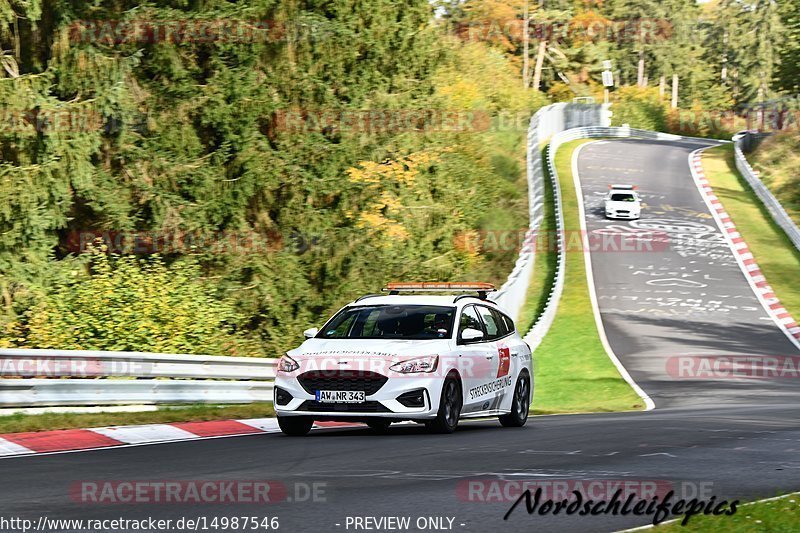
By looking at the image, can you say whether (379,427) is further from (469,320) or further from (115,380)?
(115,380)

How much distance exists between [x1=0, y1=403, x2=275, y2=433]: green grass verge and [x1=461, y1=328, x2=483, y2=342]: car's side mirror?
3.87 m

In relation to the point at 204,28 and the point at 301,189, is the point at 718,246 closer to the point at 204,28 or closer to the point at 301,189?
the point at 301,189

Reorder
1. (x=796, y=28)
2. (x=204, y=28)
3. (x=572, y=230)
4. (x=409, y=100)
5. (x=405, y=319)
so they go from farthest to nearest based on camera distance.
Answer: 1. (x=796, y=28)
2. (x=572, y=230)
3. (x=409, y=100)
4. (x=204, y=28)
5. (x=405, y=319)

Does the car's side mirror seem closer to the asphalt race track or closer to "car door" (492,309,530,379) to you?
"car door" (492,309,530,379)

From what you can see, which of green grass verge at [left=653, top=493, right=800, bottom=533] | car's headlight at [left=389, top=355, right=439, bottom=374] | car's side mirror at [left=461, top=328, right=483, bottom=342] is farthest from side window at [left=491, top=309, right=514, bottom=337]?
green grass verge at [left=653, top=493, right=800, bottom=533]

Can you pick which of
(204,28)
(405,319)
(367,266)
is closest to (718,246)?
(367,266)

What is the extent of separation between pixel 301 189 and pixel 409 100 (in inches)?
288

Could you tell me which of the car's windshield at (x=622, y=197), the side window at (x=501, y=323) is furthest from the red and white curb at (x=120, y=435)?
the car's windshield at (x=622, y=197)

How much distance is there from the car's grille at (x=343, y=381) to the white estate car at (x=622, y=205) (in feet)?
132

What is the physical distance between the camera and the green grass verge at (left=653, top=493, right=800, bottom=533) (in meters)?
7.44

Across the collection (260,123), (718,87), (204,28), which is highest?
(204,28)

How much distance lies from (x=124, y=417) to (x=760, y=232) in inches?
1523

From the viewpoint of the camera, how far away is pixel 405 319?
577 inches

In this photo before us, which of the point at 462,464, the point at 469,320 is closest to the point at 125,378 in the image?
the point at 469,320
